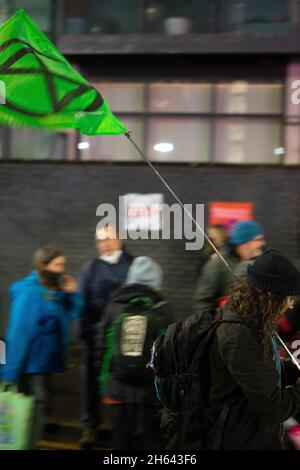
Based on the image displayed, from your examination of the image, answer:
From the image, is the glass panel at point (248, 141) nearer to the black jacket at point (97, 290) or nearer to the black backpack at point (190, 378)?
the black jacket at point (97, 290)

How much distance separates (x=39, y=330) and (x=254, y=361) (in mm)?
2669

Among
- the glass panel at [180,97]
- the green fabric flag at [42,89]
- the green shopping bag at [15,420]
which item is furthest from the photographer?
the glass panel at [180,97]

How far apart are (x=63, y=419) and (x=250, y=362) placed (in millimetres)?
3949

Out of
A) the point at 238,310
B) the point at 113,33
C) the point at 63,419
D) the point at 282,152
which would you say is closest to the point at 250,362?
the point at 238,310

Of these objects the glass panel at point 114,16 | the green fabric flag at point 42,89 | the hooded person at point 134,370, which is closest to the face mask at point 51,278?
the hooded person at point 134,370

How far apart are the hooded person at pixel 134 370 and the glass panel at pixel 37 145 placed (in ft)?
15.6

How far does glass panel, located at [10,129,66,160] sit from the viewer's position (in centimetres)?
936

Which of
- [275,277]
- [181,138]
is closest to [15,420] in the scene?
[275,277]

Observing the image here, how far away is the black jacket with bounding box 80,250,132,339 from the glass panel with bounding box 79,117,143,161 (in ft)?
10.7

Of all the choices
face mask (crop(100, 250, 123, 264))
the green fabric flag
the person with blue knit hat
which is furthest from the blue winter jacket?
the green fabric flag

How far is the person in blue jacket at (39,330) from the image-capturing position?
17.6 feet

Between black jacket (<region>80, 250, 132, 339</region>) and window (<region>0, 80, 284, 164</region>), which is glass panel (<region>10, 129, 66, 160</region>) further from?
black jacket (<region>80, 250, 132, 339</region>)

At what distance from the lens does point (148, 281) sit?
5496mm

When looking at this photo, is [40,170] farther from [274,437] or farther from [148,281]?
[274,437]
